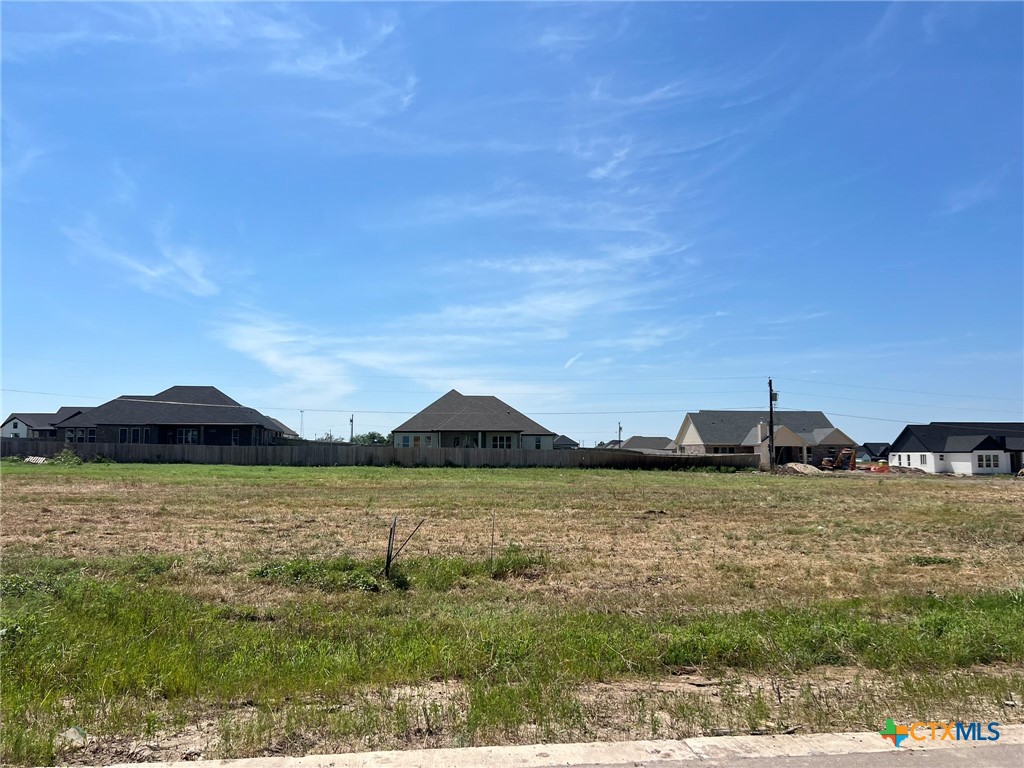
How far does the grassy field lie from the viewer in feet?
16.1

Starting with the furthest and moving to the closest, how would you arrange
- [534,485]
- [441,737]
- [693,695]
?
[534,485] → [693,695] → [441,737]

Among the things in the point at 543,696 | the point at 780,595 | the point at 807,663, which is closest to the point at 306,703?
the point at 543,696

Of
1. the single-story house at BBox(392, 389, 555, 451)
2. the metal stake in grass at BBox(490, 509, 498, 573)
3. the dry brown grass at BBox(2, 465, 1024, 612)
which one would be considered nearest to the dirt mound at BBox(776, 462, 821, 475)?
the single-story house at BBox(392, 389, 555, 451)

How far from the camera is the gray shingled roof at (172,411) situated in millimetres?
59688

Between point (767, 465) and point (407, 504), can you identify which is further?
point (767, 465)

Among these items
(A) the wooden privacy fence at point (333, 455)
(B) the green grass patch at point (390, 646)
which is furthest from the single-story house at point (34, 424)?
(B) the green grass patch at point (390, 646)

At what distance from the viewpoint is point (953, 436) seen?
74.1 meters

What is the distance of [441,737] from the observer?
15.2ft

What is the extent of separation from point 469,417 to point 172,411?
25848mm

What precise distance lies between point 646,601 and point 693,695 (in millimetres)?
3756

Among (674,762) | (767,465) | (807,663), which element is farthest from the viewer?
(767,465)

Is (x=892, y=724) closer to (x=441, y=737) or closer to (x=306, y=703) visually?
(x=441, y=737)

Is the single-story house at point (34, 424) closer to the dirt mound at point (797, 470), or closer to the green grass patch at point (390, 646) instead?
the dirt mound at point (797, 470)

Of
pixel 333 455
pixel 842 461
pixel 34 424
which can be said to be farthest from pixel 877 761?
pixel 34 424
